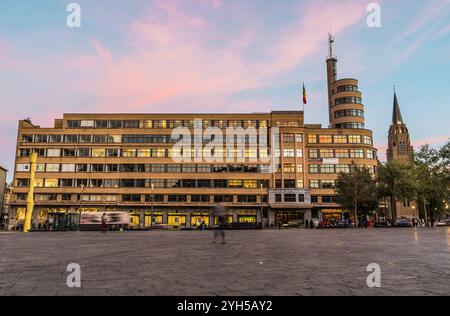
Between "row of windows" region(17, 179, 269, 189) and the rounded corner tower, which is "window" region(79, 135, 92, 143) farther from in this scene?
the rounded corner tower

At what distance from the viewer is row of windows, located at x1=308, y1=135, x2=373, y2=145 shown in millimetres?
76319

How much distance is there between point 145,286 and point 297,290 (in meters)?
2.49

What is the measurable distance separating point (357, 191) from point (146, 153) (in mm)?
41324

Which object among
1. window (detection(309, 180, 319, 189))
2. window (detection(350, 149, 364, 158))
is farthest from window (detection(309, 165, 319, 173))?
window (detection(350, 149, 364, 158))

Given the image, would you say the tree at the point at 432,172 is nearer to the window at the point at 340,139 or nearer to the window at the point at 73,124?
the window at the point at 340,139

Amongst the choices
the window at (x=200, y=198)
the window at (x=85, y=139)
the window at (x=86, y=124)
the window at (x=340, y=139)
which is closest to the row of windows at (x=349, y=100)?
the window at (x=340, y=139)

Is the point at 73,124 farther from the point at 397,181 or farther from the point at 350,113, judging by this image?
the point at 397,181

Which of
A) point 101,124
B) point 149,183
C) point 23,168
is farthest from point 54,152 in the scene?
point 149,183

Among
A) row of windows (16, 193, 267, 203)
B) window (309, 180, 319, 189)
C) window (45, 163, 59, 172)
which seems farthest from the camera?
window (309, 180, 319, 189)

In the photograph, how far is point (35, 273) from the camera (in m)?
7.86

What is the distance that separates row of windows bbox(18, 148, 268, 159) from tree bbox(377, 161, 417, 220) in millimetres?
23114

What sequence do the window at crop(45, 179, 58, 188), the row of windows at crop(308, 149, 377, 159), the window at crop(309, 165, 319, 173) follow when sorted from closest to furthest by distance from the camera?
the window at crop(45, 179, 58, 188) < the window at crop(309, 165, 319, 173) < the row of windows at crop(308, 149, 377, 159)
